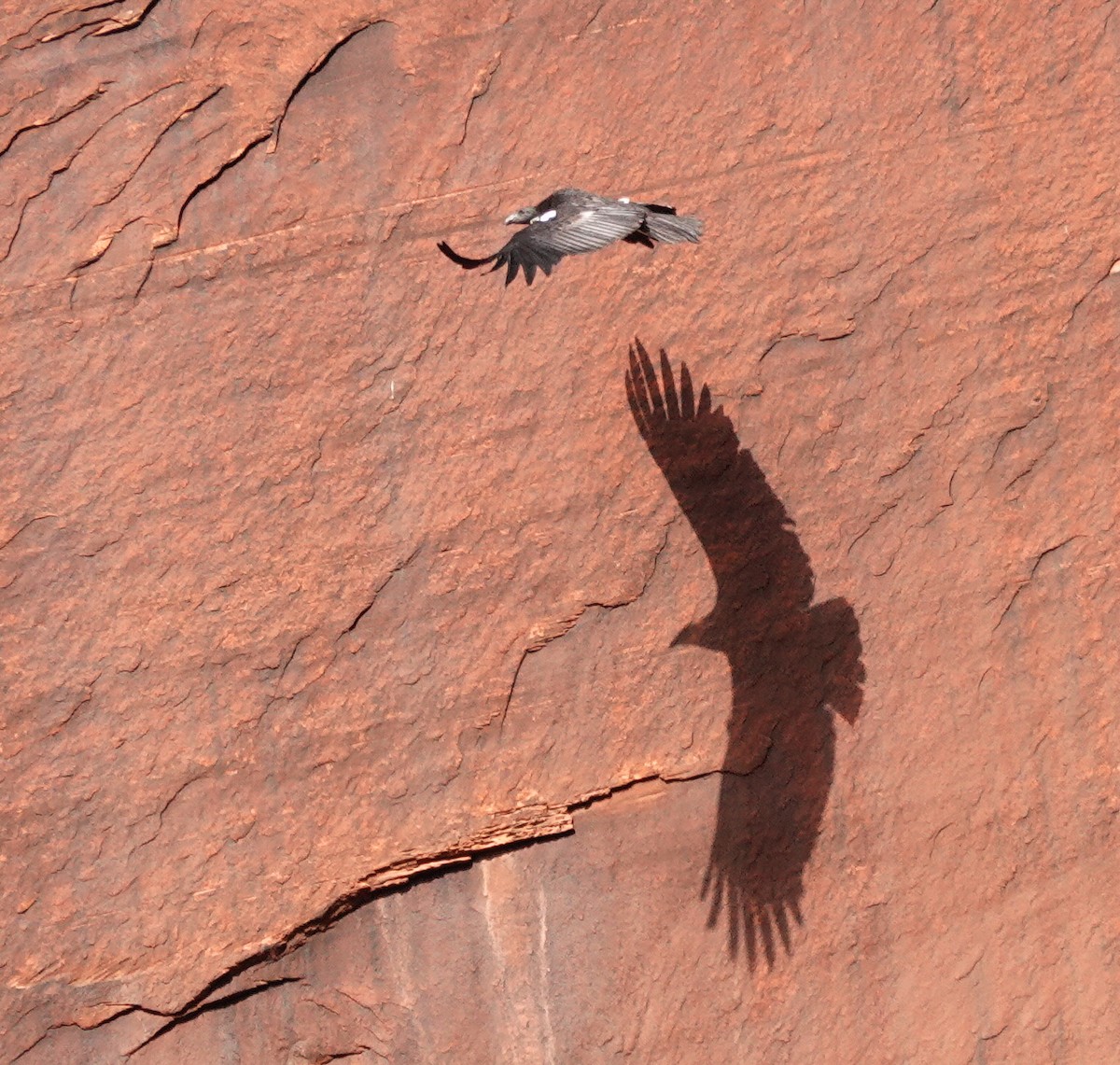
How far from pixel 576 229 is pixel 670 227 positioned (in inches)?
12.4

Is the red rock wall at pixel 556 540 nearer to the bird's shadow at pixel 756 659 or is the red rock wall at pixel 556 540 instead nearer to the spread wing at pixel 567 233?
the bird's shadow at pixel 756 659

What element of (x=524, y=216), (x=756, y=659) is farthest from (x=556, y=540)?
(x=524, y=216)

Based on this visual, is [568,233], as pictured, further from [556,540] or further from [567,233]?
[556,540]

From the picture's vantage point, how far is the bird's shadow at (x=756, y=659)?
4305mm

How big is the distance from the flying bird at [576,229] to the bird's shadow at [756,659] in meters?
0.39

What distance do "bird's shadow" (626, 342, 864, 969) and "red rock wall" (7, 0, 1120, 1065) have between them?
0.01 m

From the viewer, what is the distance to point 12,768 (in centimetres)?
416

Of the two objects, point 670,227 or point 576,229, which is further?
point 670,227

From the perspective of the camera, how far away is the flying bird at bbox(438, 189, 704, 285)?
3.72 metres

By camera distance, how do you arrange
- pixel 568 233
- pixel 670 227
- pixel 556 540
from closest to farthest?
pixel 568 233, pixel 670 227, pixel 556 540

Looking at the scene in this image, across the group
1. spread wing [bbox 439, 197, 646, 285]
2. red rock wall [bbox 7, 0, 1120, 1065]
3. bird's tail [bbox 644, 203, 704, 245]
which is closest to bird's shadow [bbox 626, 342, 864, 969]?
red rock wall [bbox 7, 0, 1120, 1065]

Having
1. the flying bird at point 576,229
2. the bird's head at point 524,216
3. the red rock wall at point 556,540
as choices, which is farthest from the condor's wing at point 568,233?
the red rock wall at point 556,540

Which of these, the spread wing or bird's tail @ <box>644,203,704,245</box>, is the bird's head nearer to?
the spread wing

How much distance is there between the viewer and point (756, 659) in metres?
4.33
